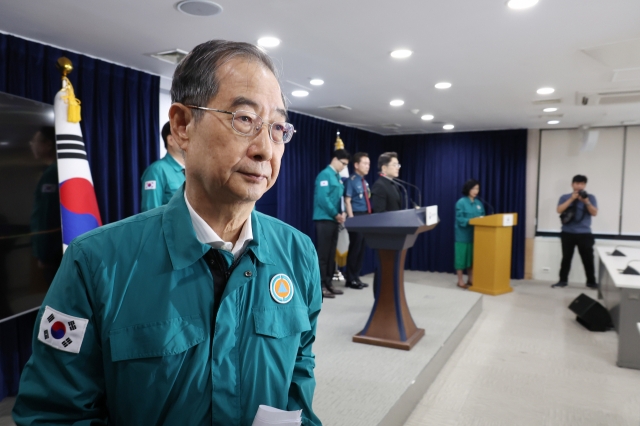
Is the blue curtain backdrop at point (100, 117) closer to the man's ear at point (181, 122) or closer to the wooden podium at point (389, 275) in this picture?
the wooden podium at point (389, 275)

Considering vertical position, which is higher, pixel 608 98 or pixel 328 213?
pixel 608 98

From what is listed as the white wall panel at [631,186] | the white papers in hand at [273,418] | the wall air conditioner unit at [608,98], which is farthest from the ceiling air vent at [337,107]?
the white papers in hand at [273,418]

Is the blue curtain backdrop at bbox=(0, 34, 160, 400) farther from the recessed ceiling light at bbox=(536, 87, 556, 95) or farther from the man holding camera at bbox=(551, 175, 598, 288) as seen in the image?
the man holding camera at bbox=(551, 175, 598, 288)

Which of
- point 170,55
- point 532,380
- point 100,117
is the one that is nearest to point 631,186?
point 532,380

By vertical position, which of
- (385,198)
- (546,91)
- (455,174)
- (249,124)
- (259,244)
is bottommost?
(259,244)

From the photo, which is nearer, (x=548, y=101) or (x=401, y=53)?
(x=401, y=53)

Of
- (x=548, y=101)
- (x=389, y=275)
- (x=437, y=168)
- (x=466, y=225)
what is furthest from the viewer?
(x=437, y=168)

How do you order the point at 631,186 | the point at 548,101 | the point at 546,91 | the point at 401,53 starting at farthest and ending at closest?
1. the point at 631,186
2. the point at 548,101
3. the point at 546,91
4. the point at 401,53

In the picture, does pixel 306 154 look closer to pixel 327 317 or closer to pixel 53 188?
pixel 327 317

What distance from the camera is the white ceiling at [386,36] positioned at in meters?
2.25

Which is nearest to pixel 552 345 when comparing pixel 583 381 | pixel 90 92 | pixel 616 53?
pixel 583 381

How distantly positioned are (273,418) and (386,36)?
7.88ft

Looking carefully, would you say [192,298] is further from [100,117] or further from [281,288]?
[100,117]

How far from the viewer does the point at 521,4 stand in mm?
2176
